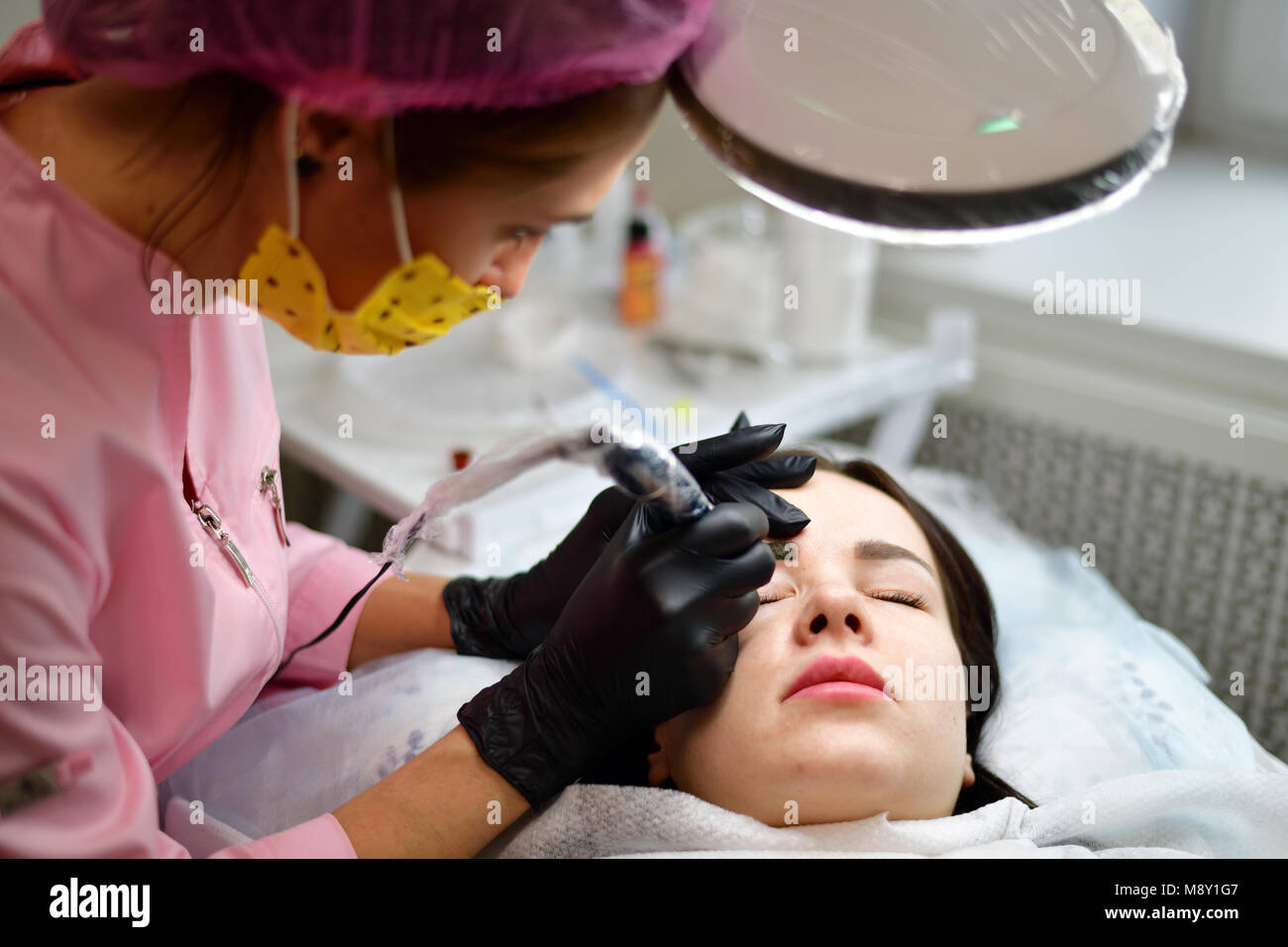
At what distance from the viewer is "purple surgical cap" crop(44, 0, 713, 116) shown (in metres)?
0.67

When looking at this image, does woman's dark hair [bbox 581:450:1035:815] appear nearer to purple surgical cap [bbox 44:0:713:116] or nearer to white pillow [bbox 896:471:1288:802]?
white pillow [bbox 896:471:1288:802]

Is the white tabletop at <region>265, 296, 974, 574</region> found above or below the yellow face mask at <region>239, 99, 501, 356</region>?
below

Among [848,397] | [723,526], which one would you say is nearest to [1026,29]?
[723,526]

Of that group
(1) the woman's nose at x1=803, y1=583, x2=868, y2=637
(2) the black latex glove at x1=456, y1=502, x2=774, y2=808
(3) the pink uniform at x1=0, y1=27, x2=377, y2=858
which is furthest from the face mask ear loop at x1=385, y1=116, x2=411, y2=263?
(1) the woman's nose at x1=803, y1=583, x2=868, y2=637

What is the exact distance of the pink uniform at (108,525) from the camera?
776mm

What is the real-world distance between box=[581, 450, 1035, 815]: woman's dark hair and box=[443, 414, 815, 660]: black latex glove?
12 cm

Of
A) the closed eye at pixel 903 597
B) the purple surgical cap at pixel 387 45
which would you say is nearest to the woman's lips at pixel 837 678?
the closed eye at pixel 903 597

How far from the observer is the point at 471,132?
73 cm

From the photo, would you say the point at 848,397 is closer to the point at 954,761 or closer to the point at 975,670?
the point at 975,670

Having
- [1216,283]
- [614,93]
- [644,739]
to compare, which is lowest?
[644,739]

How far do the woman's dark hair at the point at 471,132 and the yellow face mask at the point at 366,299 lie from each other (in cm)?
3

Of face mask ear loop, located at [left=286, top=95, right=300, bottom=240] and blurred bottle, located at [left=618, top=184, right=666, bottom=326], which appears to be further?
blurred bottle, located at [left=618, top=184, right=666, bottom=326]

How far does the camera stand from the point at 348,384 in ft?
5.64
